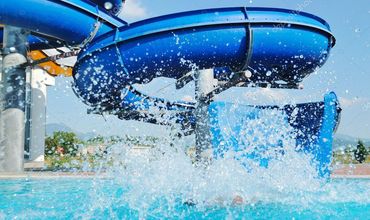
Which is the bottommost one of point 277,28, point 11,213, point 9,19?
point 11,213

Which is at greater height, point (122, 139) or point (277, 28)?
point (277, 28)

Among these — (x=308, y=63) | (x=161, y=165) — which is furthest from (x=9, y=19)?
(x=308, y=63)

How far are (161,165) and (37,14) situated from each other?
363 centimetres

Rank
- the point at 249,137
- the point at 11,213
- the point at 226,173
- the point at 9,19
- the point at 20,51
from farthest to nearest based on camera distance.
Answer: the point at 20,51, the point at 9,19, the point at 249,137, the point at 226,173, the point at 11,213

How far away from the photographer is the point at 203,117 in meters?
6.89

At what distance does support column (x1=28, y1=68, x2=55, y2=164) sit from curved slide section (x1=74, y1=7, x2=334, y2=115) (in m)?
10.6

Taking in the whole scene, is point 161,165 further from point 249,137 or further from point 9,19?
point 9,19

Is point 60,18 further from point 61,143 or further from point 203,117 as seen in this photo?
point 61,143

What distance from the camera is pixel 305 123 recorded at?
7.36m

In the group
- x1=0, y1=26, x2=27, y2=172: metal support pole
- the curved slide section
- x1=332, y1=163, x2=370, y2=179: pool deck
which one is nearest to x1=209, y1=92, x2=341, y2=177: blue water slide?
the curved slide section

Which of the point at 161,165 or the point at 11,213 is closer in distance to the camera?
the point at 11,213

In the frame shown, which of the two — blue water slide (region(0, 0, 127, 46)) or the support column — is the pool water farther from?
the support column

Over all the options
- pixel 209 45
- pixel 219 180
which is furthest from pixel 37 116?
pixel 219 180

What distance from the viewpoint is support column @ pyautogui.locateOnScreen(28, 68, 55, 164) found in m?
16.3
